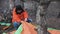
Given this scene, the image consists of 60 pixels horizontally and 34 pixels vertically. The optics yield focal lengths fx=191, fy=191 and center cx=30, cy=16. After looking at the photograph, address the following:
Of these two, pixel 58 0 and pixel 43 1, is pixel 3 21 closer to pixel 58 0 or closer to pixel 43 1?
pixel 58 0

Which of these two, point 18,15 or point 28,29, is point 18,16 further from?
point 28,29

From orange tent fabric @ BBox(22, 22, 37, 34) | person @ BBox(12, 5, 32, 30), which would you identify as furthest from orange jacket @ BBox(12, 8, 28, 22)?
orange tent fabric @ BBox(22, 22, 37, 34)

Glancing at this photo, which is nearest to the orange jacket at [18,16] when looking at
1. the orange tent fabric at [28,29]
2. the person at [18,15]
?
the person at [18,15]

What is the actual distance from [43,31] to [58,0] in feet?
17.7

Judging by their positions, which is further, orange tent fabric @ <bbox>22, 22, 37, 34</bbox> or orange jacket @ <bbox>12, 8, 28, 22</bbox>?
orange jacket @ <bbox>12, 8, 28, 22</bbox>

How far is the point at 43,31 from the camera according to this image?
11.9 ft

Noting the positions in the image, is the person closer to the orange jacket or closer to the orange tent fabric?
the orange jacket

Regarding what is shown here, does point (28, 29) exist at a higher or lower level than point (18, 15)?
lower

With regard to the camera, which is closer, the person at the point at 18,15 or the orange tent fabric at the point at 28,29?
the orange tent fabric at the point at 28,29

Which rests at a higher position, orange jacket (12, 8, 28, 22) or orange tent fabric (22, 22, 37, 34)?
orange jacket (12, 8, 28, 22)

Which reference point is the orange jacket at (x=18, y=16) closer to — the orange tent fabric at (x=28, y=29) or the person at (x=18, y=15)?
the person at (x=18, y=15)

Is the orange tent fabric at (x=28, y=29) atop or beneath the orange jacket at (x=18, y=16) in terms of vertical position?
beneath

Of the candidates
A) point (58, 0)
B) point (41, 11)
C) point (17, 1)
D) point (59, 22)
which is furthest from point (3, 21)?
point (41, 11)

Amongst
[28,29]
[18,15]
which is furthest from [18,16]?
[28,29]
